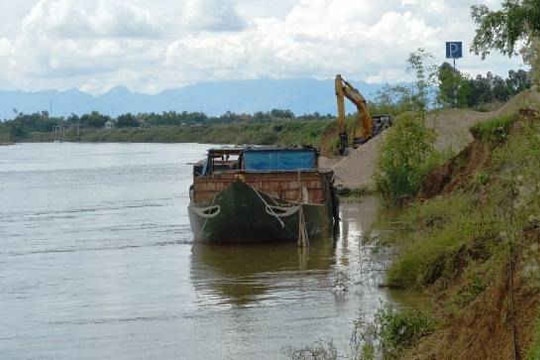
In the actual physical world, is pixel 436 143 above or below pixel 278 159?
above

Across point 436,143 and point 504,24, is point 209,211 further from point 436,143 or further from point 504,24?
point 436,143

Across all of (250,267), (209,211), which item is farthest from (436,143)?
(250,267)

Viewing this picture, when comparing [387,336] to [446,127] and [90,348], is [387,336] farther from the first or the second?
[446,127]

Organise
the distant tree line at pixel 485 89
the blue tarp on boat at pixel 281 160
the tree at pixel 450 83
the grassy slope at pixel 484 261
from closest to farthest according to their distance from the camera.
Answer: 1. the grassy slope at pixel 484 261
2. the blue tarp on boat at pixel 281 160
3. the tree at pixel 450 83
4. the distant tree line at pixel 485 89

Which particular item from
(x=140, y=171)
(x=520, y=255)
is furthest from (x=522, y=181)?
(x=140, y=171)

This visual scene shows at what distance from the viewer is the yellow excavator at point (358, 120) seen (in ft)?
174

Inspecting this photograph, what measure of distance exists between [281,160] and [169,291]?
32.9 feet

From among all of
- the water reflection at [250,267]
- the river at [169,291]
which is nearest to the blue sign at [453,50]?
the river at [169,291]

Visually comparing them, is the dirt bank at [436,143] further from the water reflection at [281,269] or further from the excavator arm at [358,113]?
the water reflection at [281,269]

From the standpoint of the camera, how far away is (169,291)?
68.6 ft

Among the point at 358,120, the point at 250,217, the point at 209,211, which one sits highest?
the point at 358,120

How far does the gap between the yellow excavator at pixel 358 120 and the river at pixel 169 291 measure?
573 inches

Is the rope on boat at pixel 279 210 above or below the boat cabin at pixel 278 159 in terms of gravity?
below

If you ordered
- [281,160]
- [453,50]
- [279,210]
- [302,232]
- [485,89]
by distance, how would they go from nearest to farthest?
[302,232] < [279,210] < [281,160] < [453,50] < [485,89]
